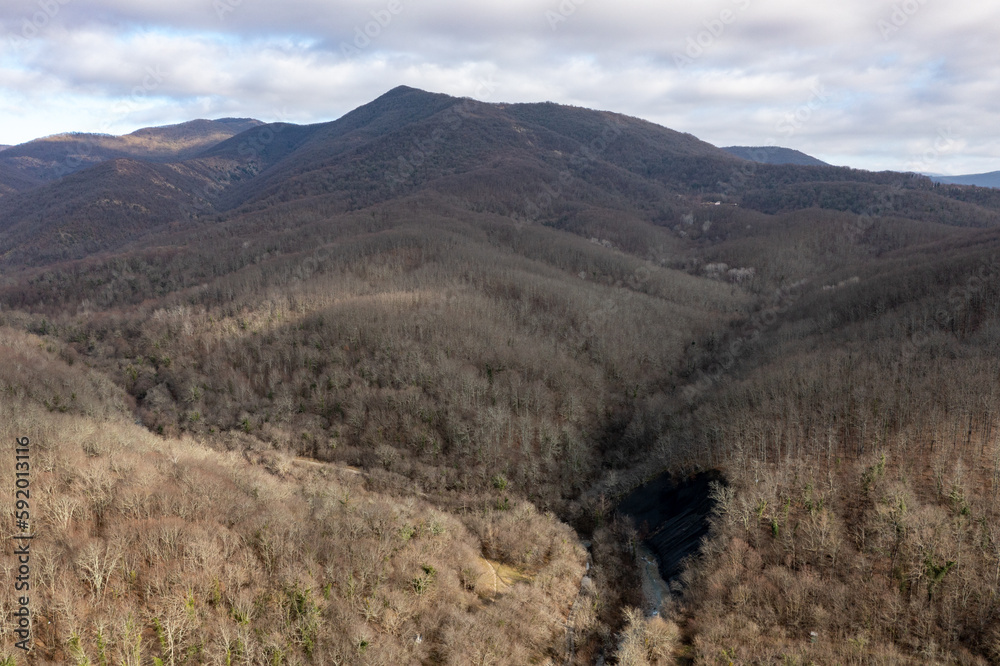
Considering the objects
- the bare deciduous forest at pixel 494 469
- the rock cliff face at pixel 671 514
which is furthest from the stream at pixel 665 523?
the bare deciduous forest at pixel 494 469

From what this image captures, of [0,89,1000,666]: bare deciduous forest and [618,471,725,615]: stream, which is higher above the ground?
[0,89,1000,666]: bare deciduous forest

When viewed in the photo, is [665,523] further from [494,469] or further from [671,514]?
[494,469]

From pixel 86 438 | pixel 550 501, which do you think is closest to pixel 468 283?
pixel 550 501

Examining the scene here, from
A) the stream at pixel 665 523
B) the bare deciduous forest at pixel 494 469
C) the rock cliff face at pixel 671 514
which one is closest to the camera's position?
the bare deciduous forest at pixel 494 469

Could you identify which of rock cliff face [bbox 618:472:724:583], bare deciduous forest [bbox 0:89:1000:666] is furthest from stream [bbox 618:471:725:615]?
bare deciduous forest [bbox 0:89:1000:666]

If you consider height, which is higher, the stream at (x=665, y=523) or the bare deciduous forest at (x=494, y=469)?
the bare deciduous forest at (x=494, y=469)

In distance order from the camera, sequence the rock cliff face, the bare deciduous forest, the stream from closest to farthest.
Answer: the bare deciduous forest → the stream → the rock cliff face

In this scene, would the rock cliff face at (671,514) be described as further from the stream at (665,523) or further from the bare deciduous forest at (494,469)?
the bare deciduous forest at (494,469)

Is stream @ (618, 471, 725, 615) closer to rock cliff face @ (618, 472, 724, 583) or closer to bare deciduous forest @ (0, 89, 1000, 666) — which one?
rock cliff face @ (618, 472, 724, 583)

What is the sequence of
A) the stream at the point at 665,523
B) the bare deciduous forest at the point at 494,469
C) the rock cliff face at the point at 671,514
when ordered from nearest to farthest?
1. the bare deciduous forest at the point at 494,469
2. the stream at the point at 665,523
3. the rock cliff face at the point at 671,514
